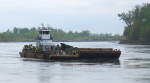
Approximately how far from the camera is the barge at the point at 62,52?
7631 cm

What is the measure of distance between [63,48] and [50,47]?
6.45 ft

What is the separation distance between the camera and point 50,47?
82.8 metres

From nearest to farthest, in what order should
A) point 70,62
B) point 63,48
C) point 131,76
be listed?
1. point 131,76
2. point 70,62
3. point 63,48

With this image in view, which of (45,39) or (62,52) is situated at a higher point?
(45,39)

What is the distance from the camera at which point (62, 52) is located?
7912 cm

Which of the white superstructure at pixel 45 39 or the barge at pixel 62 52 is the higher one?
the white superstructure at pixel 45 39

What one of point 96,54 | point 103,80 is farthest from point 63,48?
point 103,80

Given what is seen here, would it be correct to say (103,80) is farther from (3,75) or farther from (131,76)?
(3,75)

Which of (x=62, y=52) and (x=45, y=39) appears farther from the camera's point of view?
(x=45, y=39)

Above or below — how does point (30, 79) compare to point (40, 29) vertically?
below

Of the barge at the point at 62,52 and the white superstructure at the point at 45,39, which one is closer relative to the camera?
the barge at the point at 62,52

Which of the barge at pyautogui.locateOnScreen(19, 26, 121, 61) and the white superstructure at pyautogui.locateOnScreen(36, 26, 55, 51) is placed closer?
the barge at pyautogui.locateOnScreen(19, 26, 121, 61)

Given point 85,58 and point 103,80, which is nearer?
point 103,80

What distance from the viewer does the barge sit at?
7631 cm
